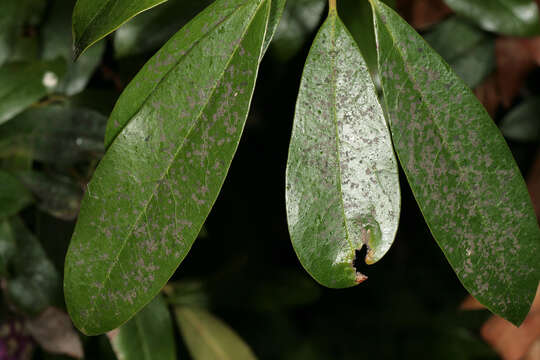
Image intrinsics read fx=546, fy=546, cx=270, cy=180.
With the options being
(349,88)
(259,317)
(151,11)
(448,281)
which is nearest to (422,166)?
(349,88)

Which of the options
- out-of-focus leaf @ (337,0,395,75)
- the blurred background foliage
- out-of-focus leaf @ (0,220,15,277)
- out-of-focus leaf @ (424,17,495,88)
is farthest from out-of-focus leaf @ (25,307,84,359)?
out-of-focus leaf @ (424,17,495,88)

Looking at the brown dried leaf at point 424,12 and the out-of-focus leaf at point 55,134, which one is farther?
the brown dried leaf at point 424,12

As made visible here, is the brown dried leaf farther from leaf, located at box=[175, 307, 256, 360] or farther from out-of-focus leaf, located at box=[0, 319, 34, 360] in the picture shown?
out-of-focus leaf, located at box=[0, 319, 34, 360]


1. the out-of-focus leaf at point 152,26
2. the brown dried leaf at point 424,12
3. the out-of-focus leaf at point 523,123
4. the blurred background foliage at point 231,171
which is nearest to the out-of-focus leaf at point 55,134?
the blurred background foliage at point 231,171

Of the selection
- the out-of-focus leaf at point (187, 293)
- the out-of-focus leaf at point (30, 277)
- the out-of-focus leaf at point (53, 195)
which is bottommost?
the out-of-focus leaf at point (187, 293)

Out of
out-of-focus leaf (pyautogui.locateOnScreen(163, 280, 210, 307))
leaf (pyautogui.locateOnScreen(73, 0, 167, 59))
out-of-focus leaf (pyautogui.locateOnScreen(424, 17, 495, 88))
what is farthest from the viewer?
out-of-focus leaf (pyautogui.locateOnScreen(163, 280, 210, 307))

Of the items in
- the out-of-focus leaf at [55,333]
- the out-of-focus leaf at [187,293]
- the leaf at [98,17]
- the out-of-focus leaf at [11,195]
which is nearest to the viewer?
the leaf at [98,17]

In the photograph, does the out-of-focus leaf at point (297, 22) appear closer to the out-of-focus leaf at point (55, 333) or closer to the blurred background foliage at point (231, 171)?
the blurred background foliage at point (231, 171)
